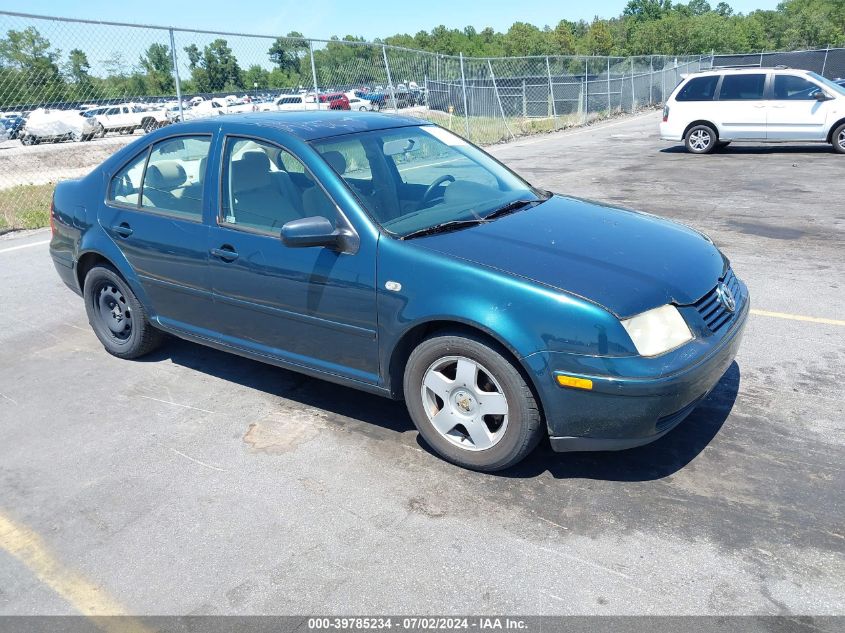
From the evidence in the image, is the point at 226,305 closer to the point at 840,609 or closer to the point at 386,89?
the point at 840,609

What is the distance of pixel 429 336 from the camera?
11.7 ft

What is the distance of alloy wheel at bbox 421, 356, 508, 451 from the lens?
340 cm

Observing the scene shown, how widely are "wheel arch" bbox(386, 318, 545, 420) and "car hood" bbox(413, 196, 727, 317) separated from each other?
1.01 feet

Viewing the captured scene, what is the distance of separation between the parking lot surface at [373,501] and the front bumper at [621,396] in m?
0.31

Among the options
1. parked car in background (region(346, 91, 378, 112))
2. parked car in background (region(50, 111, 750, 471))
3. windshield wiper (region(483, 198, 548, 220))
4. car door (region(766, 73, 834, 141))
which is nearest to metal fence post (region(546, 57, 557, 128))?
parked car in background (region(346, 91, 378, 112))

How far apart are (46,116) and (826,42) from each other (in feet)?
267

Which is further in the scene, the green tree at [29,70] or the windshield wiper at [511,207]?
the green tree at [29,70]

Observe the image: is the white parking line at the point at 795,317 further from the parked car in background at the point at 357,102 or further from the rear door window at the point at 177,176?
the parked car in background at the point at 357,102

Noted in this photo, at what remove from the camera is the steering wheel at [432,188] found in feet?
13.4

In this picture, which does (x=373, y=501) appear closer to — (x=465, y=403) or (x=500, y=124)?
(x=465, y=403)

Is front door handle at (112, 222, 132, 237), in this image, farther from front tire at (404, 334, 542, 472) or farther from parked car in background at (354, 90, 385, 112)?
parked car in background at (354, 90, 385, 112)

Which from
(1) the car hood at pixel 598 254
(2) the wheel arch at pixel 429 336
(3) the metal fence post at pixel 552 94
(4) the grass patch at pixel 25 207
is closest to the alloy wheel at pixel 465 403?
(2) the wheel arch at pixel 429 336

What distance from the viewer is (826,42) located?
7438 centimetres

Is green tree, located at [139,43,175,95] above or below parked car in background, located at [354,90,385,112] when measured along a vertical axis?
above
